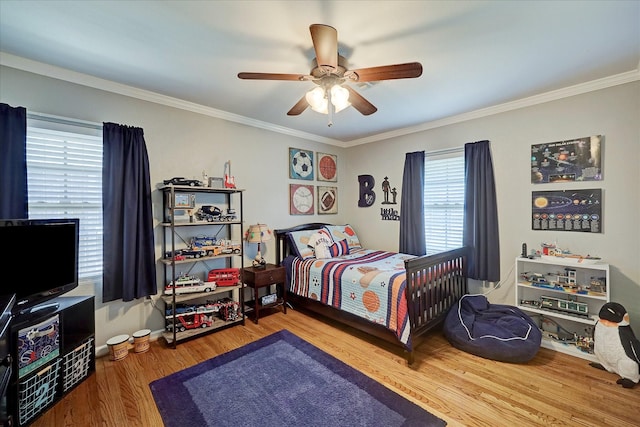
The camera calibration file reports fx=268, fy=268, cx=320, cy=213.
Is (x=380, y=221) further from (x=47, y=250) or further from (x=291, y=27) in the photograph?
(x=47, y=250)

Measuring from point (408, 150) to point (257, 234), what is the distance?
250cm

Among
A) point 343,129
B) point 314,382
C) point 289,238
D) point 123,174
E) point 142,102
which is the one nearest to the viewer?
→ point 314,382

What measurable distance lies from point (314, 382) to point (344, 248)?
6.64 feet

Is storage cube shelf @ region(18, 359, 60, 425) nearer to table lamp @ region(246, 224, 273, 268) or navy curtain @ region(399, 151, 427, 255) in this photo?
table lamp @ region(246, 224, 273, 268)

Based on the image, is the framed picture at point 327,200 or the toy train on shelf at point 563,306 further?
the framed picture at point 327,200

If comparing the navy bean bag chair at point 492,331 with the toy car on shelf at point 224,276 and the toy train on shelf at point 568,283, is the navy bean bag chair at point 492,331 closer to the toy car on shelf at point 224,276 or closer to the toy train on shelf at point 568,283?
the toy train on shelf at point 568,283

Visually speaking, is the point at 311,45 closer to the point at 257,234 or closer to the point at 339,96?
the point at 339,96

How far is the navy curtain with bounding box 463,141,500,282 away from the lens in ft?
10.3

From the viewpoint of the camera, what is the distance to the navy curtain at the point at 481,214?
3125 millimetres

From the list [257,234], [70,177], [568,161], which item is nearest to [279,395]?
[257,234]

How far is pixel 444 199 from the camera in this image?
3654mm

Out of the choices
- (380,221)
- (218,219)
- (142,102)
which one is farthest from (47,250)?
(380,221)

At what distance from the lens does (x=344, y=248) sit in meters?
3.92

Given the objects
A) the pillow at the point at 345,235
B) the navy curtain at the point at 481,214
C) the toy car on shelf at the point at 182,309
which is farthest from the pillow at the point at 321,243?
the navy curtain at the point at 481,214
